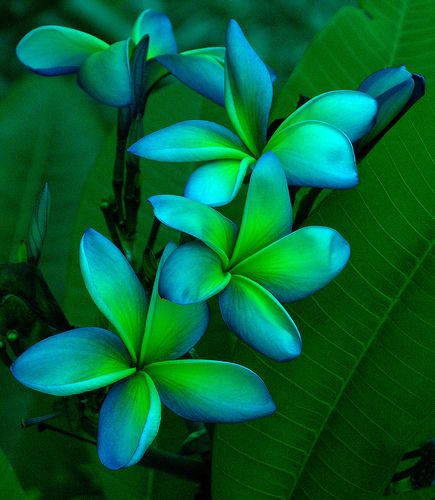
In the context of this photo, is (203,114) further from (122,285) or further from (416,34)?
(122,285)

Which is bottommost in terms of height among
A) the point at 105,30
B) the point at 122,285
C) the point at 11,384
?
the point at 11,384

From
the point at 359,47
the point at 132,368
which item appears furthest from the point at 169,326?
the point at 359,47

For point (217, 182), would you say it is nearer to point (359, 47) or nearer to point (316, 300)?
point (316, 300)

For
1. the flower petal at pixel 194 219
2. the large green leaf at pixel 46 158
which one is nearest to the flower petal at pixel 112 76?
the flower petal at pixel 194 219

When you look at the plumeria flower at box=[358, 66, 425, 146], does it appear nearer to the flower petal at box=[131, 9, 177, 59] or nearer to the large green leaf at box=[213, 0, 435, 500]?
the large green leaf at box=[213, 0, 435, 500]

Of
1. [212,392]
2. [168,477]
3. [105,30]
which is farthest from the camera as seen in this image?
[105,30]

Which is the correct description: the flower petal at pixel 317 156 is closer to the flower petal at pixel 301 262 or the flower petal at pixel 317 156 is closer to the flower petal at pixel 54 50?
the flower petal at pixel 301 262

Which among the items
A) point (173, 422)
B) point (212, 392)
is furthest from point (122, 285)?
point (173, 422)
